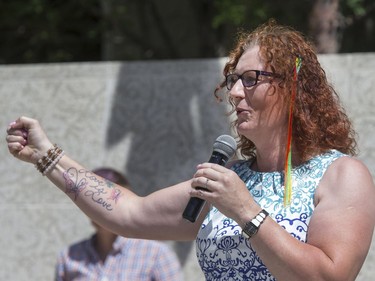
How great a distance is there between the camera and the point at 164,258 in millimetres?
4605

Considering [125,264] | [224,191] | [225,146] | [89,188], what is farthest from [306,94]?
[125,264]

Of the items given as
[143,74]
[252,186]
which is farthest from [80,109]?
[252,186]

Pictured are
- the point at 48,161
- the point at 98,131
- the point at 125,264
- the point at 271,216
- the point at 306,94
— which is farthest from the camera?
the point at 98,131

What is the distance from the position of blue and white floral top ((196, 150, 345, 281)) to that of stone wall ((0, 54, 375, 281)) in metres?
2.66

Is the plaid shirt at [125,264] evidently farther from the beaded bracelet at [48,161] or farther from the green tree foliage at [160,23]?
the green tree foliage at [160,23]

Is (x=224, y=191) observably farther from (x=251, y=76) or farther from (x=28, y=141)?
(x=28, y=141)

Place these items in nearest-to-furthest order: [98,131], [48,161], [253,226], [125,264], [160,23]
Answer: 1. [253,226]
2. [48,161]
3. [125,264]
4. [98,131]
5. [160,23]

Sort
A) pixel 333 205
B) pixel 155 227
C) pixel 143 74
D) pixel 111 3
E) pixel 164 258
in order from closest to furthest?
pixel 333 205
pixel 155 227
pixel 164 258
pixel 143 74
pixel 111 3

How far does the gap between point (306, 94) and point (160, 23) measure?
168 inches

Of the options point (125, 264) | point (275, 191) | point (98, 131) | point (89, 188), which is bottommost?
point (125, 264)

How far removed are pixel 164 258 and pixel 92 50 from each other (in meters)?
3.95

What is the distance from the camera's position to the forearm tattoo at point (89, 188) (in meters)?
3.09

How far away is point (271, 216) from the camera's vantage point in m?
2.64

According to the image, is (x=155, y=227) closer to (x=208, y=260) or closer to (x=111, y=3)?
(x=208, y=260)
